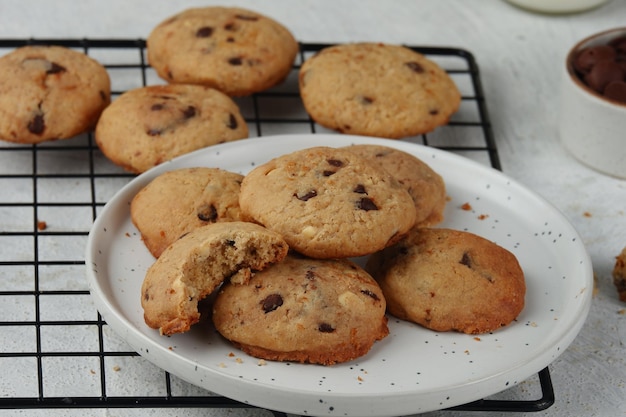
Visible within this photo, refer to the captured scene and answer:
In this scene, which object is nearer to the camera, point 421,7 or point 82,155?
point 82,155

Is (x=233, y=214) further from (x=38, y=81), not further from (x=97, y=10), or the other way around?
(x=97, y=10)

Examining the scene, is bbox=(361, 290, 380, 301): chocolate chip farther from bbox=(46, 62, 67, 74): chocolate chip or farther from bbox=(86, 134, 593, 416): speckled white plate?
bbox=(46, 62, 67, 74): chocolate chip

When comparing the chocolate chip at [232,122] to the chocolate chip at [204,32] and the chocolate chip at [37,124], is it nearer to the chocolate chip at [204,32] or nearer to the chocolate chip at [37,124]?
the chocolate chip at [204,32]

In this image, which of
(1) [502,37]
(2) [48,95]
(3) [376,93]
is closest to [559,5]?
(1) [502,37]

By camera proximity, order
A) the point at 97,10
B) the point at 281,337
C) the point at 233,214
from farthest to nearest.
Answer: the point at 97,10 → the point at 233,214 → the point at 281,337

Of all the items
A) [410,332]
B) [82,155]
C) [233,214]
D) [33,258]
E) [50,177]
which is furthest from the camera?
[82,155]

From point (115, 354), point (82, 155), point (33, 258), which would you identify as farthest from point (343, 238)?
point (82, 155)

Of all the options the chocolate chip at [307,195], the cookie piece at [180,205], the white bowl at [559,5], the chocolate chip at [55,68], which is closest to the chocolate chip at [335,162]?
the chocolate chip at [307,195]
